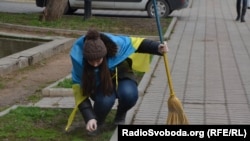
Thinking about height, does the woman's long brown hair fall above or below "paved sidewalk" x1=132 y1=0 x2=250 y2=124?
above

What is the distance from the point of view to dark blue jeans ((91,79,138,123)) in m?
5.39

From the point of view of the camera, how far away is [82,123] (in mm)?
5918

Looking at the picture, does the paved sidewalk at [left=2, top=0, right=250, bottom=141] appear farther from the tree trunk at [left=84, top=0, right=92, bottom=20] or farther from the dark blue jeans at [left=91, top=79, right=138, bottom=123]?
the tree trunk at [left=84, top=0, right=92, bottom=20]

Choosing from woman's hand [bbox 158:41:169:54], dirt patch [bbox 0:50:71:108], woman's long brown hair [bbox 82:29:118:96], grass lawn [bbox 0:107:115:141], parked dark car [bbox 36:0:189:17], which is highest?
woman's hand [bbox 158:41:169:54]

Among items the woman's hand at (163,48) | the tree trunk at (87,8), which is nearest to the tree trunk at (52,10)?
the tree trunk at (87,8)

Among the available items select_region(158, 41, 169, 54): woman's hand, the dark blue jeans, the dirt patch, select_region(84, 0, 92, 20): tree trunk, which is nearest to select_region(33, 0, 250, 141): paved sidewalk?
the dark blue jeans

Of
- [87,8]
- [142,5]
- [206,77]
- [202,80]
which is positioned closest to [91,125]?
[202,80]

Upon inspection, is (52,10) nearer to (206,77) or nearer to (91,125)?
(206,77)

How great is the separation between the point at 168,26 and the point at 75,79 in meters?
9.18

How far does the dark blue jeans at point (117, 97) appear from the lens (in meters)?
5.39

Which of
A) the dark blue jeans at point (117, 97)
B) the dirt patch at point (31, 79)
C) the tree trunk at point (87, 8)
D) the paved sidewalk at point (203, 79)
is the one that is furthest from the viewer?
the tree trunk at point (87, 8)

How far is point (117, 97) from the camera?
217 inches

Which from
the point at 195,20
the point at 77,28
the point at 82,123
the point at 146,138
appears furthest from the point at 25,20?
the point at 146,138

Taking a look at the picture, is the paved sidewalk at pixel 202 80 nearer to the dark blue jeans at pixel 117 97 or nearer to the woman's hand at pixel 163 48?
the dark blue jeans at pixel 117 97
